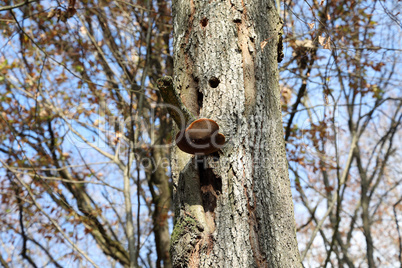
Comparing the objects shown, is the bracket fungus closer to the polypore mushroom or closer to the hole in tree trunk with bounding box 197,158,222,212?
the polypore mushroom

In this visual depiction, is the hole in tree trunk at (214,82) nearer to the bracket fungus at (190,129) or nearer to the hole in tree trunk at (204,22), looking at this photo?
the bracket fungus at (190,129)

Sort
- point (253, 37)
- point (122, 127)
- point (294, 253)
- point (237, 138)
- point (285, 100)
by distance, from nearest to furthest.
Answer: point (294, 253) < point (237, 138) < point (253, 37) < point (122, 127) < point (285, 100)

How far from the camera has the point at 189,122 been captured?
1760mm

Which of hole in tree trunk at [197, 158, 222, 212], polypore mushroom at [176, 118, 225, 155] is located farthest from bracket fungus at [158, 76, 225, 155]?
hole in tree trunk at [197, 158, 222, 212]

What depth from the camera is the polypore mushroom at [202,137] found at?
1.68 metres

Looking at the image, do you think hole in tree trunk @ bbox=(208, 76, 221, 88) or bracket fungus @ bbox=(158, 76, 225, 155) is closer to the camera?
bracket fungus @ bbox=(158, 76, 225, 155)

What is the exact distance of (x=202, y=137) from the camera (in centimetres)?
169

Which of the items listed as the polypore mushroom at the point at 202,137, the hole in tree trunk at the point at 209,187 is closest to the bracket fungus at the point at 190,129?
the polypore mushroom at the point at 202,137

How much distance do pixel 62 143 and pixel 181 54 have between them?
16.7 feet

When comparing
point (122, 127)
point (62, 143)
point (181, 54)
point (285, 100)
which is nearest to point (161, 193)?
point (122, 127)

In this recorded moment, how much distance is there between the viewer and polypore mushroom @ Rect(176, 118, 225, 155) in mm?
1676

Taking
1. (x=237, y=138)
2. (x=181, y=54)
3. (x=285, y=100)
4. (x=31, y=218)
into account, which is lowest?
(x=237, y=138)

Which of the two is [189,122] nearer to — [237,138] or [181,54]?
[237,138]

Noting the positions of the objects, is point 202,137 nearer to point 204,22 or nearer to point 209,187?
point 209,187
